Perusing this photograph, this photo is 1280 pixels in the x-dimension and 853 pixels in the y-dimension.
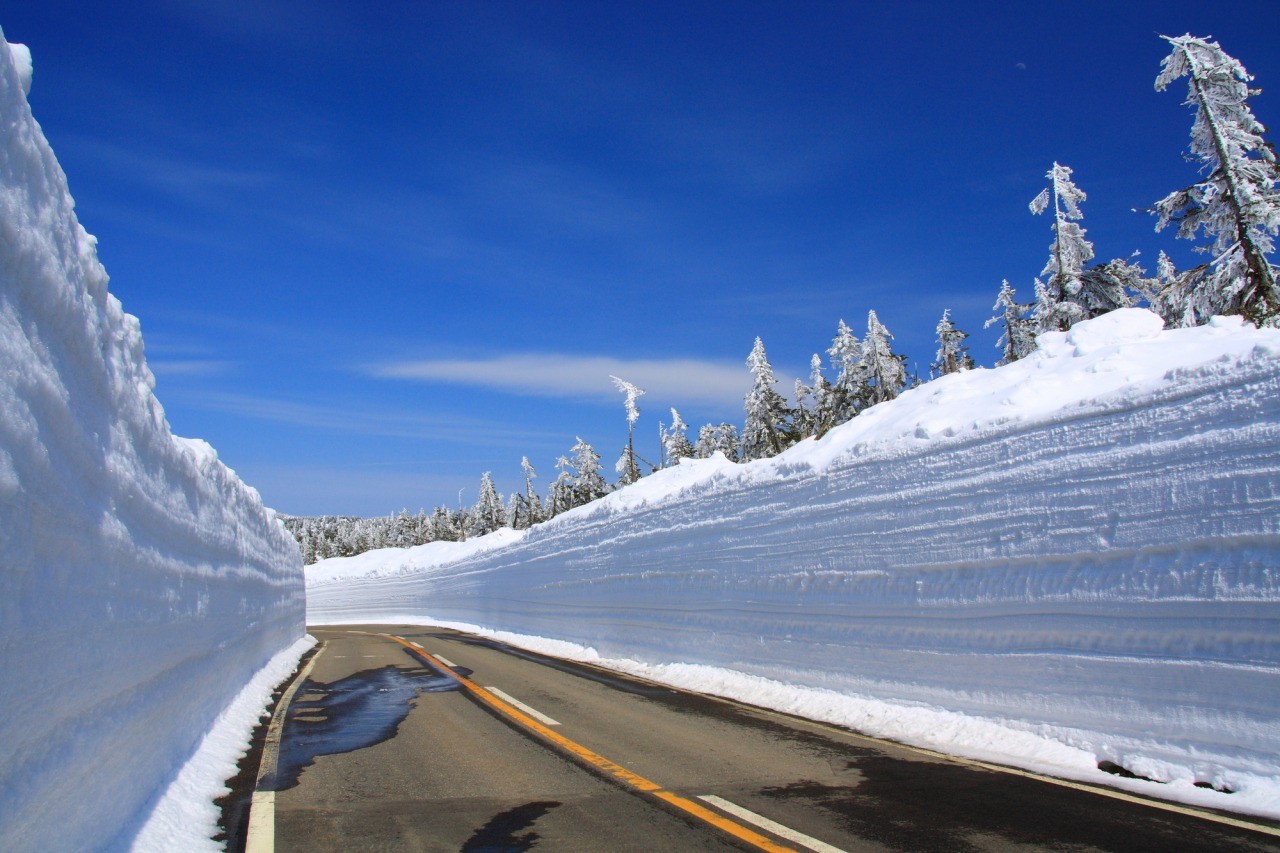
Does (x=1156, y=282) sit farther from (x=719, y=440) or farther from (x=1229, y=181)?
(x=719, y=440)

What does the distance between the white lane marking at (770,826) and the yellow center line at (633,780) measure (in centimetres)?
11

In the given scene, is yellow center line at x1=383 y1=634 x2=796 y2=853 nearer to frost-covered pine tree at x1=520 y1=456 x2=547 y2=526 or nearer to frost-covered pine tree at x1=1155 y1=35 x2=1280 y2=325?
frost-covered pine tree at x1=1155 y1=35 x2=1280 y2=325

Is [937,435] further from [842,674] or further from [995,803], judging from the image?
[995,803]

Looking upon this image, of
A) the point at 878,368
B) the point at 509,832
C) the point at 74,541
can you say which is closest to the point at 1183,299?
the point at 509,832

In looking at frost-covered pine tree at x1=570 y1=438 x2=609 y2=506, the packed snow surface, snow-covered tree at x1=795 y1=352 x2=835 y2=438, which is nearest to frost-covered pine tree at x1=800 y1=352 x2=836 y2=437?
snow-covered tree at x1=795 y1=352 x2=835 y2=438

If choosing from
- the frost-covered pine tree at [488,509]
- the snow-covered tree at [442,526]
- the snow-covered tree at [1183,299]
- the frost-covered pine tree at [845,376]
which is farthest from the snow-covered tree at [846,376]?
the snow-covered tree at [442,526]

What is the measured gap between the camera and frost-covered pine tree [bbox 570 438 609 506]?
7994 cm

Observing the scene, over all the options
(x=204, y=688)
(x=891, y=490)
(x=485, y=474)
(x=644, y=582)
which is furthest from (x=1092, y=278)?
(x=485, y=474)

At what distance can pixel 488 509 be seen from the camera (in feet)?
335

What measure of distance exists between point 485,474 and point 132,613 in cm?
10054

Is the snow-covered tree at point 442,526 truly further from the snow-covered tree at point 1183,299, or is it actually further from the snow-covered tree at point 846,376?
the snow-covered tree at point 1183,299

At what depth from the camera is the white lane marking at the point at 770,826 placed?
4.73 meters

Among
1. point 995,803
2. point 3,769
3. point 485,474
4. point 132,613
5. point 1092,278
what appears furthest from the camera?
point 485,474

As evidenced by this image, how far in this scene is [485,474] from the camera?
104062 mm
